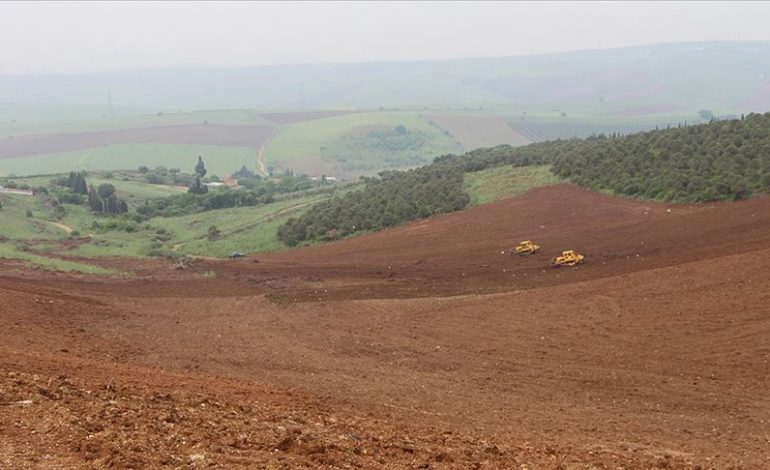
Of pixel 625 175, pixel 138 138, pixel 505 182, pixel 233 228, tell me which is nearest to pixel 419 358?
pixel 625 175

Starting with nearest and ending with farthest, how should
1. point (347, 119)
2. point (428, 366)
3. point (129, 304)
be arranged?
point (428, 366) → point (129, 304) → point (347, 119)

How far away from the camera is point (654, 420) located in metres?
14.3

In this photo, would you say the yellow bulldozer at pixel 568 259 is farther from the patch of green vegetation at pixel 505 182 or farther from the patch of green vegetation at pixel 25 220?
the patch of green vegetation at pixel 25 220

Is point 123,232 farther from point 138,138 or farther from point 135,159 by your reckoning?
point 138,138

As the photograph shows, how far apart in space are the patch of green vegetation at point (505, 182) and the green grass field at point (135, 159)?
8902 centimetres

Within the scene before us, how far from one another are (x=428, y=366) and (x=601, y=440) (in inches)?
225

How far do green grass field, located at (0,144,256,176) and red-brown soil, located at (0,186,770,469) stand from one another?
108 meters

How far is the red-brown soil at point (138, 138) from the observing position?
157900 mm

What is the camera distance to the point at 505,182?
46625mm

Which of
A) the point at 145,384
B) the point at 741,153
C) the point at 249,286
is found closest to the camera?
the point at 145,384

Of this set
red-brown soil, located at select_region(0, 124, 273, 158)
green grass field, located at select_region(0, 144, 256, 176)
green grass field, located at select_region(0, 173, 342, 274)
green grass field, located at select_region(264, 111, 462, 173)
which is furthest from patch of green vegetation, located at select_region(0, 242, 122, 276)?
red-brown soil, located at select_region(0, 124, 273, 158)

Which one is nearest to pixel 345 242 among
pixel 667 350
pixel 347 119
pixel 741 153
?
pixel 741 153

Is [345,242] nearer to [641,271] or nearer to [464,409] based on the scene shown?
[641,271]

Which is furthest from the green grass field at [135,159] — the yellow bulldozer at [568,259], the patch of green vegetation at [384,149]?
the yellow bulldozer at [568,259]
